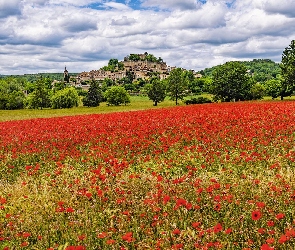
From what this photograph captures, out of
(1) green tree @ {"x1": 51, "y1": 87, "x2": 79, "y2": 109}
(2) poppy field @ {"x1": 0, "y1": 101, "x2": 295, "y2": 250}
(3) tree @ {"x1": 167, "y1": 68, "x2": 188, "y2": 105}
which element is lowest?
(2) poppy field @ {"x1": 0, "y1": 101, "x2": 295, "y2": 250}

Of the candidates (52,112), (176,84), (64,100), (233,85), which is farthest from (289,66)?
(64,100)

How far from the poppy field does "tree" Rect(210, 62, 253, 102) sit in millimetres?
57417

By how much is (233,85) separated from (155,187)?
70950 mm

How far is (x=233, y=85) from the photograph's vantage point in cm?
7550

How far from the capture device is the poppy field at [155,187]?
5.50 m

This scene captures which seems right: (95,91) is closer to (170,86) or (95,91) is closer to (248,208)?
(170,86)

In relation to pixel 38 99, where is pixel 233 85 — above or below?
above

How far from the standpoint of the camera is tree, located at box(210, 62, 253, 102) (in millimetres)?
74875

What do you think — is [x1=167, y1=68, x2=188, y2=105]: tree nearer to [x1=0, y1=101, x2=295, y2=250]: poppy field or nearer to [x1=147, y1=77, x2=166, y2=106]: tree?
[x1=147, y1=77, x2=166, y2=106]: tree

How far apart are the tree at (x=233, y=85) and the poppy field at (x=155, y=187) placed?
57417 millimetres

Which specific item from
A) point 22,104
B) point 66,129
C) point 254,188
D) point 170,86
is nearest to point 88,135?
point 66,129

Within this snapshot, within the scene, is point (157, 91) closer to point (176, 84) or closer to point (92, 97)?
Result: point (176, 84)

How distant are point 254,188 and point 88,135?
994 centimetres

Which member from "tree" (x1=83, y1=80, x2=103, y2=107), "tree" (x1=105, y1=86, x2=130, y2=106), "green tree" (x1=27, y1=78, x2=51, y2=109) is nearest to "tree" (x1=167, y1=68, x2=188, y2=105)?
"tree" (x1=105, y1=86, x2=130, y2=106)
